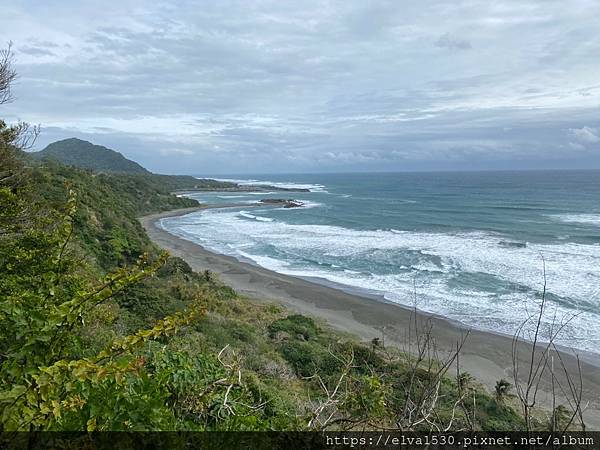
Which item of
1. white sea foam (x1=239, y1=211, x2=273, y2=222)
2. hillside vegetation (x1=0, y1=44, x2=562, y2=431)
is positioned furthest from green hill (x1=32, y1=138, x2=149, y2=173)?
hillside vegetation (x1=0, y1=44, x2=562, y2=431)

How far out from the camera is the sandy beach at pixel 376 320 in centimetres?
1491

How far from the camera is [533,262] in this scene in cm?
2828

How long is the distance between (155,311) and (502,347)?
1345 cm

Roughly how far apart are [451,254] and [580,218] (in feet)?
85.4

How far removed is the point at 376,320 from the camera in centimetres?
1969

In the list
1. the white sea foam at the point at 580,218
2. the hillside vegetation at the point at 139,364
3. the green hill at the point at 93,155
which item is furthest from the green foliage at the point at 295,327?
the green hill at the point at 93,155

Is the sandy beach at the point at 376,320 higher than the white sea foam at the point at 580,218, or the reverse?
the white sea foam at the point at 580,218

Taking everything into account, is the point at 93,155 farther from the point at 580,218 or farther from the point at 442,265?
the point at 442,265

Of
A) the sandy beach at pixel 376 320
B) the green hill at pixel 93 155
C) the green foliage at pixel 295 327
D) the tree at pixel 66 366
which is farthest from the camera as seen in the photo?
the green hill at pixel 93 155

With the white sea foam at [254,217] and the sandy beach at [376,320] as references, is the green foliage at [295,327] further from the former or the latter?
the white sea foam at [254,217]

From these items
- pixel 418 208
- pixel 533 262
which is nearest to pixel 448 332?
pixel 533 262

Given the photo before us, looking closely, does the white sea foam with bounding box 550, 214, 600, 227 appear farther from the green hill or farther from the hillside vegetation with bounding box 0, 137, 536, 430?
the green hill

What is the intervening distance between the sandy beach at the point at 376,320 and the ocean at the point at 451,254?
115cm

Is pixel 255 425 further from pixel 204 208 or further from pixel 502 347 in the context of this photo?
pixel 204 208
